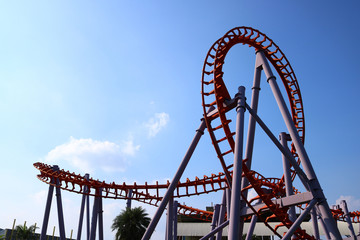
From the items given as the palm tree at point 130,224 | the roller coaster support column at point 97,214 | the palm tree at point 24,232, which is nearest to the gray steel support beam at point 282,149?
the roller coaster support column at point 97,214

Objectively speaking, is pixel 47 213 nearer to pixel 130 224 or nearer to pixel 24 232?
pixel 130 224

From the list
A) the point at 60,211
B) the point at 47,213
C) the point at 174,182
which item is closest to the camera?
the point at 174,182

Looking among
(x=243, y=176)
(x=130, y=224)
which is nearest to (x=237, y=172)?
(x=243, y=176)

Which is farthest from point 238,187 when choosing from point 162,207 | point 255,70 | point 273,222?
point 273,222

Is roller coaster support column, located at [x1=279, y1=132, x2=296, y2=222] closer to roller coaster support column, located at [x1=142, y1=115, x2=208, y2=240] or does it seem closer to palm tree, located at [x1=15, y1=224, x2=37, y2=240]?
roller coaster support column, located at [x1=142, y1=115, x2=208, y2=240]

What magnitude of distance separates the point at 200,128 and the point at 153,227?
4.19 meters

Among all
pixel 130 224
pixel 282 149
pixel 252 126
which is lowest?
pixel 130 224

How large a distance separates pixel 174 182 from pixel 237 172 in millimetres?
3215

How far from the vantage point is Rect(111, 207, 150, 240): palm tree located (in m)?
21.0

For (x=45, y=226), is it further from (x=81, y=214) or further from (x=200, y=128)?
(x=200, y=128)

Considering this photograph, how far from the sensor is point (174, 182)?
37.6ft

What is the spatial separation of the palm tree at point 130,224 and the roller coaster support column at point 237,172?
45.9ft

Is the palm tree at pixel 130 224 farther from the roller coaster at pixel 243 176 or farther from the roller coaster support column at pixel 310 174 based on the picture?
the roller coaster support column at pixel 310 174

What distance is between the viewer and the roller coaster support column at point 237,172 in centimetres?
830
